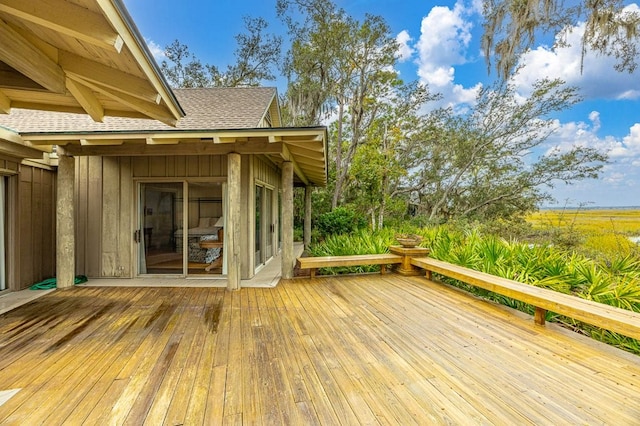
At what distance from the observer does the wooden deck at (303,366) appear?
1849 mm

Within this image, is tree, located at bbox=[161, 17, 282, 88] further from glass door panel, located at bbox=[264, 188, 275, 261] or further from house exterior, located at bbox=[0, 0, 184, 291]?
house exterior, located at bbox=[0, 0, 184, 291]

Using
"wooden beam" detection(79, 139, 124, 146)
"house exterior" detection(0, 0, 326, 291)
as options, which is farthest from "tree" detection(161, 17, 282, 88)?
"wooden beam" detection(79, 139, 124, 146)

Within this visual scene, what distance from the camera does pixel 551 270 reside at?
14.3 feet

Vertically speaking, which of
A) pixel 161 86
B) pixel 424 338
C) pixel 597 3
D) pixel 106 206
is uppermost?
pixel 597 3

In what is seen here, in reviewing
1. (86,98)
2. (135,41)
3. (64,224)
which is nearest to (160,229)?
(64,224)

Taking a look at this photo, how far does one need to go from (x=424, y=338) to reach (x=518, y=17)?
9223mm

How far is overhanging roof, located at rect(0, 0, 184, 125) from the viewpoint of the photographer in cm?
175

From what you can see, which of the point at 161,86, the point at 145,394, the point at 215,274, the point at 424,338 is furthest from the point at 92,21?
the point at 215,274

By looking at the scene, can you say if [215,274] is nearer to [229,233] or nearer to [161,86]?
[229,233]

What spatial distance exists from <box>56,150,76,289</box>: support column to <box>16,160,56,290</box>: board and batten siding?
0.54 metres

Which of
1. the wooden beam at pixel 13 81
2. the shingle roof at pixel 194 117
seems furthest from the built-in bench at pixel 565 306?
the wooden beam at pixel 13 81

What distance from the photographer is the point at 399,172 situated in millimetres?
11836

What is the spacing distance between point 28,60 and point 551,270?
6.45 m

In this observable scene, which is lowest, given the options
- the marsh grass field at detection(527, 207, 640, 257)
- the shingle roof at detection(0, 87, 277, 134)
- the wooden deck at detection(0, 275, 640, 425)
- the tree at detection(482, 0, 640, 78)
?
the wooden deck at detection(0, 275, 640, 425)
